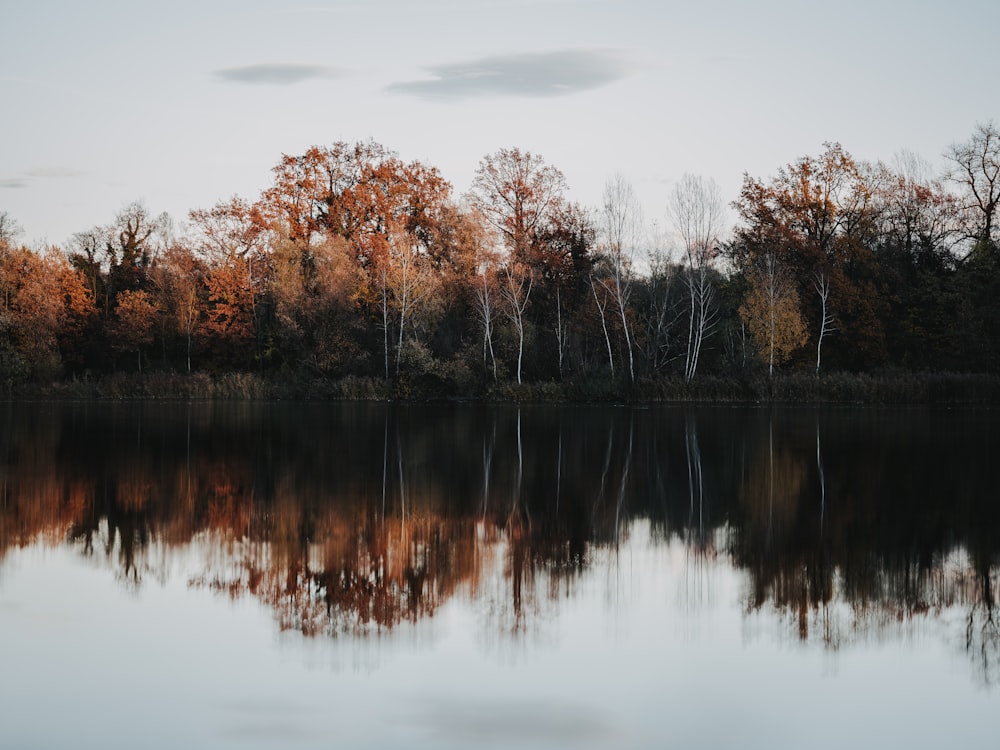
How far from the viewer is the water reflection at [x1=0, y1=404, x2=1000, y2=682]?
363 inches

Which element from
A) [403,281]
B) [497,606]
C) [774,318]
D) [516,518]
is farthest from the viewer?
[403,281]

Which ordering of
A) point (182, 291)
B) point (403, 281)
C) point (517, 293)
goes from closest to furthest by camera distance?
point (517, 293) < point (403, 281) < point (182, 291)

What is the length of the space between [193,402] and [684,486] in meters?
39.2

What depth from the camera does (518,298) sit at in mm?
54219

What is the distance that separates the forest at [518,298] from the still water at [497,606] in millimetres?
32173

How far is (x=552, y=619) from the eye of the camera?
8.66m

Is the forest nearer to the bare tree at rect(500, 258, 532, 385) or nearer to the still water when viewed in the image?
the bare tree at rect(500, 258, 532, 385)

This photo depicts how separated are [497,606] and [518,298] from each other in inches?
1799

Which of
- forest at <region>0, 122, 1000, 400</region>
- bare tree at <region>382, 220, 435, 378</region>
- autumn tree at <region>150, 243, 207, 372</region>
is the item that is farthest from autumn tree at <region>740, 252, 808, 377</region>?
autumn tree at <region>150, 243, 207, 372</region>

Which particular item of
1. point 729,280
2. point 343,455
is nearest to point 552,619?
point 343,455

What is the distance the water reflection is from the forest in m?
23.7

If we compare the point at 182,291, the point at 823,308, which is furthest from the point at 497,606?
the point at 182,291

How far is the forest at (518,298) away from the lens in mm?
50969

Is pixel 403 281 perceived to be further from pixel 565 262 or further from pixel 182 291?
pixel 182 291
